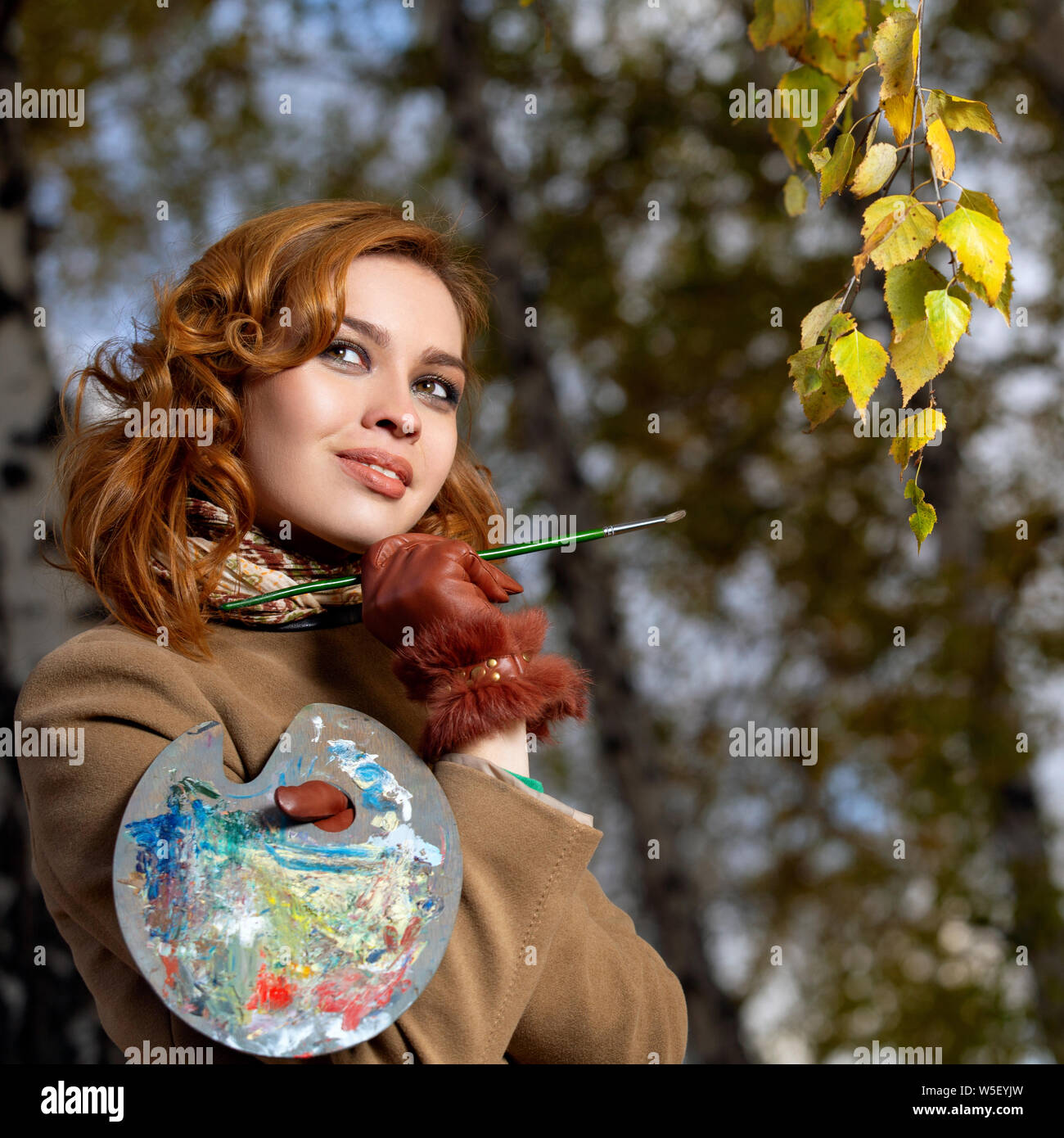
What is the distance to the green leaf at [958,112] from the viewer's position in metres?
1.24

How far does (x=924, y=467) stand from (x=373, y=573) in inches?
200

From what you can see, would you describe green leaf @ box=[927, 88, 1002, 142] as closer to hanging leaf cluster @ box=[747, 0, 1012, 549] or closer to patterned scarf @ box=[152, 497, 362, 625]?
hanging leaf cluster @ box=[747, 0, 1012, 549]

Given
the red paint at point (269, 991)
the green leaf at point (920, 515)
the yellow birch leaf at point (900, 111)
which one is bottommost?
the red paint at point (269, 991)

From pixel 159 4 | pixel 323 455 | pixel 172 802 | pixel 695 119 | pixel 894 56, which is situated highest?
pixel 159 4

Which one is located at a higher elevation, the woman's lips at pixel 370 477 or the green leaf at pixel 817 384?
the green leaf at pixel 817 384

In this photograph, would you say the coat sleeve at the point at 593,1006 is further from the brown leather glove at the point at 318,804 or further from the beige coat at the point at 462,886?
the brown leather glove at the point at 318,804

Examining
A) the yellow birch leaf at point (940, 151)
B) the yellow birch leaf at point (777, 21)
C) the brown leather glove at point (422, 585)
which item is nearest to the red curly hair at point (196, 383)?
the brown leather glove at point (422, 585)

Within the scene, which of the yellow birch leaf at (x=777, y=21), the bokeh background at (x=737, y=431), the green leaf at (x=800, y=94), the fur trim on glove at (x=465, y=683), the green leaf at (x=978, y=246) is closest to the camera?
the green leaf at (x=978, y=246)

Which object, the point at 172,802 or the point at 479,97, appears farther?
the point at 479,97

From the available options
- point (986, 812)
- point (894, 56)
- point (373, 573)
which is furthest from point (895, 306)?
point (986, 812)

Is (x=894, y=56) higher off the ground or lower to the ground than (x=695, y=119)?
lower
